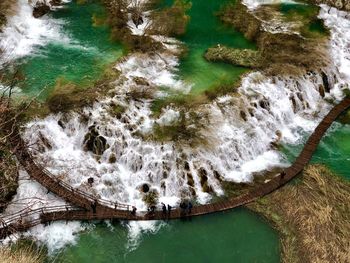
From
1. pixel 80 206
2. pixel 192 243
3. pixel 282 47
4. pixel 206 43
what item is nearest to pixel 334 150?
pixel 282 47

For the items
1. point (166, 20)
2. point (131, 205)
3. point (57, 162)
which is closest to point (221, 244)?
point (131, 205)

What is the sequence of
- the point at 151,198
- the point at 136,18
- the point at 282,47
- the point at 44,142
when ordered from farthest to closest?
1. the point at 136,18
2. the point at 282,47
3. the point at 44,142
4. the point at 151,198

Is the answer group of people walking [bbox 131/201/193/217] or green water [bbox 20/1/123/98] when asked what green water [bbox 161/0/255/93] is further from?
group of people walking [bbox 131/201/193/217]

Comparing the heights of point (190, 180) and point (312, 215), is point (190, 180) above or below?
below

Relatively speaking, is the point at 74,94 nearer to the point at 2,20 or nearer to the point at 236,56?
the point at 2,20

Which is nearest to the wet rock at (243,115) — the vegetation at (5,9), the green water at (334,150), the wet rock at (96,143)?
the green water at (334,150)

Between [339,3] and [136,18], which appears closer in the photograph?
[136,18]

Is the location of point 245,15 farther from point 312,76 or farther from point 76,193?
point 76,193
